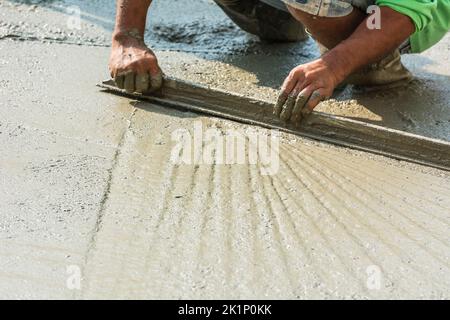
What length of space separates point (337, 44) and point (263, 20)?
2.44 feet

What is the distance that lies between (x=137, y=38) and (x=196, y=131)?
583 millimetres

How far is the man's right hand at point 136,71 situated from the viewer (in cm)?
292

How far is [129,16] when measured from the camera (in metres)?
3.07

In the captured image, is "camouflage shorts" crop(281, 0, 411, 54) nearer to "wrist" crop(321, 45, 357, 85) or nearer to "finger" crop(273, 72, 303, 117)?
"wrist" crop(321, 45, 357, 85)

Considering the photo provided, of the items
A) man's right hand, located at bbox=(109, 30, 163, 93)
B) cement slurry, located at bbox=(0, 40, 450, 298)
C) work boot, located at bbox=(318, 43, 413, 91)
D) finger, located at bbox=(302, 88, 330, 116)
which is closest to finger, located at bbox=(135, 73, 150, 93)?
man's right hand, located at bbox=(109, 30, 163, 93)

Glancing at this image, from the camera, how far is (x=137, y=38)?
10.1 feet

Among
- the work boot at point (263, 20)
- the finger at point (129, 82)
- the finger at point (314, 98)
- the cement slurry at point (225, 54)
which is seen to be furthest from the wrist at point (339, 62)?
the work boot at point (263, 20)

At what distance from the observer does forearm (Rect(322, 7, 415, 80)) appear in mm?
2803

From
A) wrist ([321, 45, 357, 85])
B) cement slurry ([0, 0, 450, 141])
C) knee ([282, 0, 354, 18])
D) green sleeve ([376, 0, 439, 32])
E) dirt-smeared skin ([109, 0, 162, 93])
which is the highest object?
green sleeve ([376, 0, 439, 32])

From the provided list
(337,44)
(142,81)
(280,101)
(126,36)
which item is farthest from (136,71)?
(337,44)

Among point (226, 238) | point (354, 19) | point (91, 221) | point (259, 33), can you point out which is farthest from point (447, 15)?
point (91, 221)

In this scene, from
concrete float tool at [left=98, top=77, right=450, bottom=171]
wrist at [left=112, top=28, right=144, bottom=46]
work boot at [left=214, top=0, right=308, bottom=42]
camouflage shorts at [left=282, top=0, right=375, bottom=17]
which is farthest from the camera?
work boot at [left=214, top=0, right=308, bottom=42]

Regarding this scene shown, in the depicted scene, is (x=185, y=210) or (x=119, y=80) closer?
(x=185, y=210)

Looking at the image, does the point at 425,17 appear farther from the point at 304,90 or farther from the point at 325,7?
the point at 304,90
